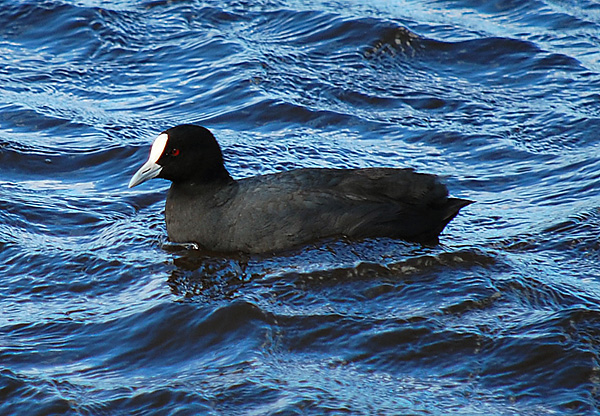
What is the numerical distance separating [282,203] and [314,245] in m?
0.33

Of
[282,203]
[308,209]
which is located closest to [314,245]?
[308,209]

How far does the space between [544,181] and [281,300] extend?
2.72 meters

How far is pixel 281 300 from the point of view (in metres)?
5.69

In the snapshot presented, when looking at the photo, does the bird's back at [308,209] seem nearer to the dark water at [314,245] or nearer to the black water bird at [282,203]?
the black water bird at [282,203]

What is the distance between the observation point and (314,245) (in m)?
6.20

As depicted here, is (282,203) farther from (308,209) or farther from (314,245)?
(314,245)

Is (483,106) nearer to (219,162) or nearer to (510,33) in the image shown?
(510,33)

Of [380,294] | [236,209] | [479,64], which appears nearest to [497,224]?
[380,294]

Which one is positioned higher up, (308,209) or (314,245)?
(308,209)

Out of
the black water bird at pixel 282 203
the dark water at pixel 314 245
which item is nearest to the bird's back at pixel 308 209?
the black water bird at pixel 282 203

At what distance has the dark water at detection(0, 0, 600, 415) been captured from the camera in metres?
4.87

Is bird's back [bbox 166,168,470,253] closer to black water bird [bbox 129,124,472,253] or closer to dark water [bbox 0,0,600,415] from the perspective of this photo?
black water bird [bbox 129,124,472,253]

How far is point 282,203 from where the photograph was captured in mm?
6168

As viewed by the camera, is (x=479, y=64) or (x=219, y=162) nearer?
(x=219, y=162)
